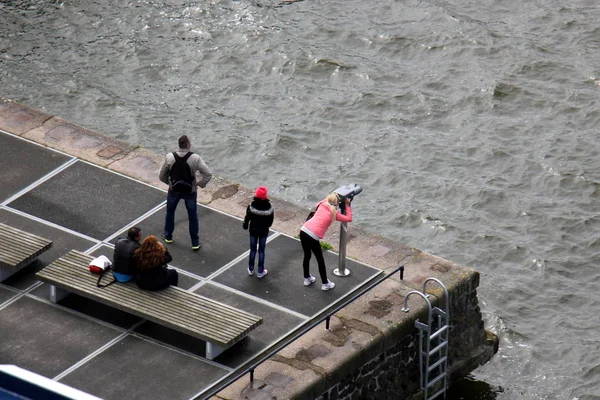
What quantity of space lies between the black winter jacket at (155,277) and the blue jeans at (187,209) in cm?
134

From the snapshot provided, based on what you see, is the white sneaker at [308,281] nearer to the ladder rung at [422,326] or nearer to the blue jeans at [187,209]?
the ladder rung at [422,326]

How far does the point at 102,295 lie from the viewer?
18.3 meters

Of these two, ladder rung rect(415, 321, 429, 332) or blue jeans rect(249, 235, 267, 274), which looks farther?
blue jeans rect(249, 235, 267, 274)

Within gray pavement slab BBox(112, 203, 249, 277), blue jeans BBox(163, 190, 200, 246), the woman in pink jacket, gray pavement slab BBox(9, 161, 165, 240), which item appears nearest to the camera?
the woman in pink jacket

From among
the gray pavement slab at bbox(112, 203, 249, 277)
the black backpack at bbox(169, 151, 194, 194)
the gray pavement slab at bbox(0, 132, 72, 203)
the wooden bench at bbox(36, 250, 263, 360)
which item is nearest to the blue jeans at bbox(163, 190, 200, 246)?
A: the black backpack at bbox(169, 151, 194, 194)

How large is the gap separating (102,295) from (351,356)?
333 centimetres

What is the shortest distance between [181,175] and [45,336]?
2888 mm

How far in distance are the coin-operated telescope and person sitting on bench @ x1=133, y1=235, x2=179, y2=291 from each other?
2.36 meters

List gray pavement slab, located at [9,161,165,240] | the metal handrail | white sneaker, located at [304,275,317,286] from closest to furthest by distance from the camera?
the metal handrail
white sneaker, located at [304,275,317,286]
gray pavement slab, located at [9,161,165,240]

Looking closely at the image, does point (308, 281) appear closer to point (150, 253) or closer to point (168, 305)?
point (168, 305)

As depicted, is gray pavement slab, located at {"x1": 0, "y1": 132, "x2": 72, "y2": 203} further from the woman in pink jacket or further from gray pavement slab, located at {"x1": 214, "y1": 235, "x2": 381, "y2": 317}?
the woman in pink jacket

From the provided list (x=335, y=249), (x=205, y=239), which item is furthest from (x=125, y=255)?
(x=335, y=249)

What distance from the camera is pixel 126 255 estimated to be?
60.1 ft

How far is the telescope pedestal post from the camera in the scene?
1903cm
